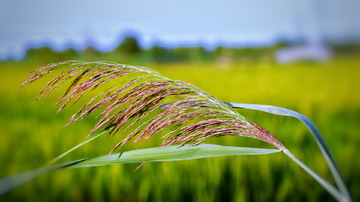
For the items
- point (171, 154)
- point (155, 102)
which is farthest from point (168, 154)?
point (155, 102)

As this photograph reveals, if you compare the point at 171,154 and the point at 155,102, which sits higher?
the point at 155,102

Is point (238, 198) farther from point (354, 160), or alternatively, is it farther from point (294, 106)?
point (294, 106)

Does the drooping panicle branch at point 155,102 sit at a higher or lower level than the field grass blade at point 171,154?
higher

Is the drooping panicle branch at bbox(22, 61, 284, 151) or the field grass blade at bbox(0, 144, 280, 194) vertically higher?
the drooping panicle branch at bbox(22, 61, 284, 151)

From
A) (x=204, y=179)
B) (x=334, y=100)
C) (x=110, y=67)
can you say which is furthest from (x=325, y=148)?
(x=334, y=100)

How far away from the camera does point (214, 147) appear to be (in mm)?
526

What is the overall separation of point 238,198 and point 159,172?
41 cm

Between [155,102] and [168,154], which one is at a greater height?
[155,102]

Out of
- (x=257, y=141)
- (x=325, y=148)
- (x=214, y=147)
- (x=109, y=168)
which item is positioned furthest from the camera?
(x=257, y=141)

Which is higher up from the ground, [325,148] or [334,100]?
[325,148]

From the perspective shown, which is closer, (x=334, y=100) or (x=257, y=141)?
(x=257, y=141)

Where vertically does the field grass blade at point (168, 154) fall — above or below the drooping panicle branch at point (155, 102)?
below

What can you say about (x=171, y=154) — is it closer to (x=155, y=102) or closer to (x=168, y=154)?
(x=168, y=154)

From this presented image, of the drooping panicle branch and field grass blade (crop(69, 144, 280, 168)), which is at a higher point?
the drooping panicle branch
